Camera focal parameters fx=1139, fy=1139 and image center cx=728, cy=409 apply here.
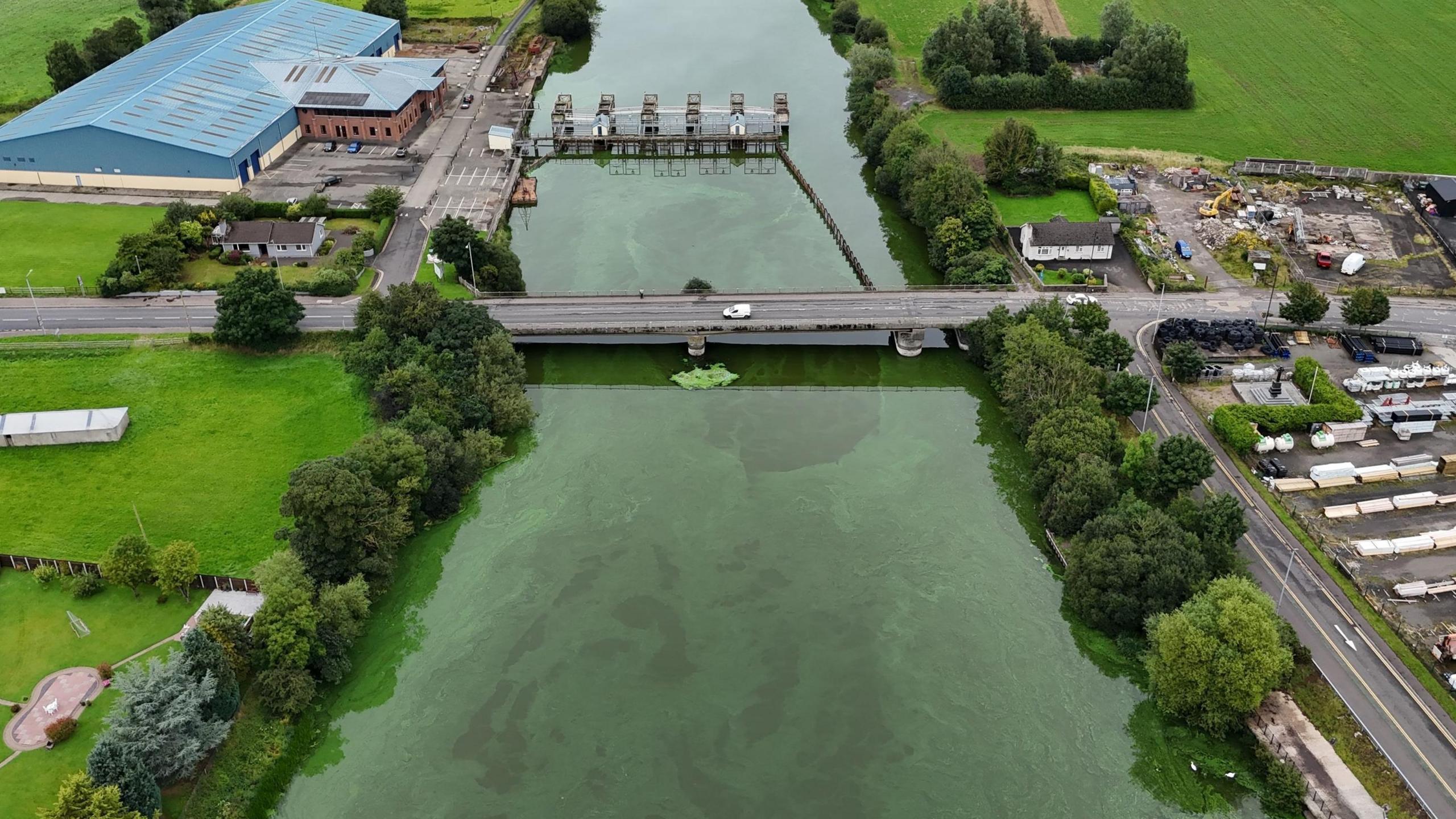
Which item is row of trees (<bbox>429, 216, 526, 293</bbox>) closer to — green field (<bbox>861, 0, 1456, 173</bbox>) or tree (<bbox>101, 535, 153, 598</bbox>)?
tree (<bbox>101, 535, 153, 598</bbox>)

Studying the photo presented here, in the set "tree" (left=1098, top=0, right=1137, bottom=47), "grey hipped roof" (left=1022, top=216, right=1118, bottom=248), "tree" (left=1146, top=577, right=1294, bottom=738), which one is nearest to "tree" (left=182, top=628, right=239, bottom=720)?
"tree" (left=1146, top=577, right=1294, bottom=738)

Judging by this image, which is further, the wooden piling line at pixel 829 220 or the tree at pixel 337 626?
the wooden piling line at pixel 829 220

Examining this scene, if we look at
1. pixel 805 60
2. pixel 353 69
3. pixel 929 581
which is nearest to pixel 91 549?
pixel 929 581

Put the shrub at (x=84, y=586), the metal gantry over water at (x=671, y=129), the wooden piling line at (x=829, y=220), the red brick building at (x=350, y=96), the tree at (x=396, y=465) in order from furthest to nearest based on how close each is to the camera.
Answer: the metal gantry over water at (x=671, y=129)
the red brick building at (x=350, y=96)
the wooden piling line at (x=829, y=220)
the tree at (x=396, y=465)
the shrub at (x=84, y=586)

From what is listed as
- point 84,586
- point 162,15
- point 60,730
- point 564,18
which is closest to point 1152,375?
point 84,586

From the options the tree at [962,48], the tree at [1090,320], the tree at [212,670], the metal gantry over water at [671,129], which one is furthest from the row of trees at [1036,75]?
the tree at [212,670]

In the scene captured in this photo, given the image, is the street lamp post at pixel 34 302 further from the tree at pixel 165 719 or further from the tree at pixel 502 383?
the tree at pixel 165 719
